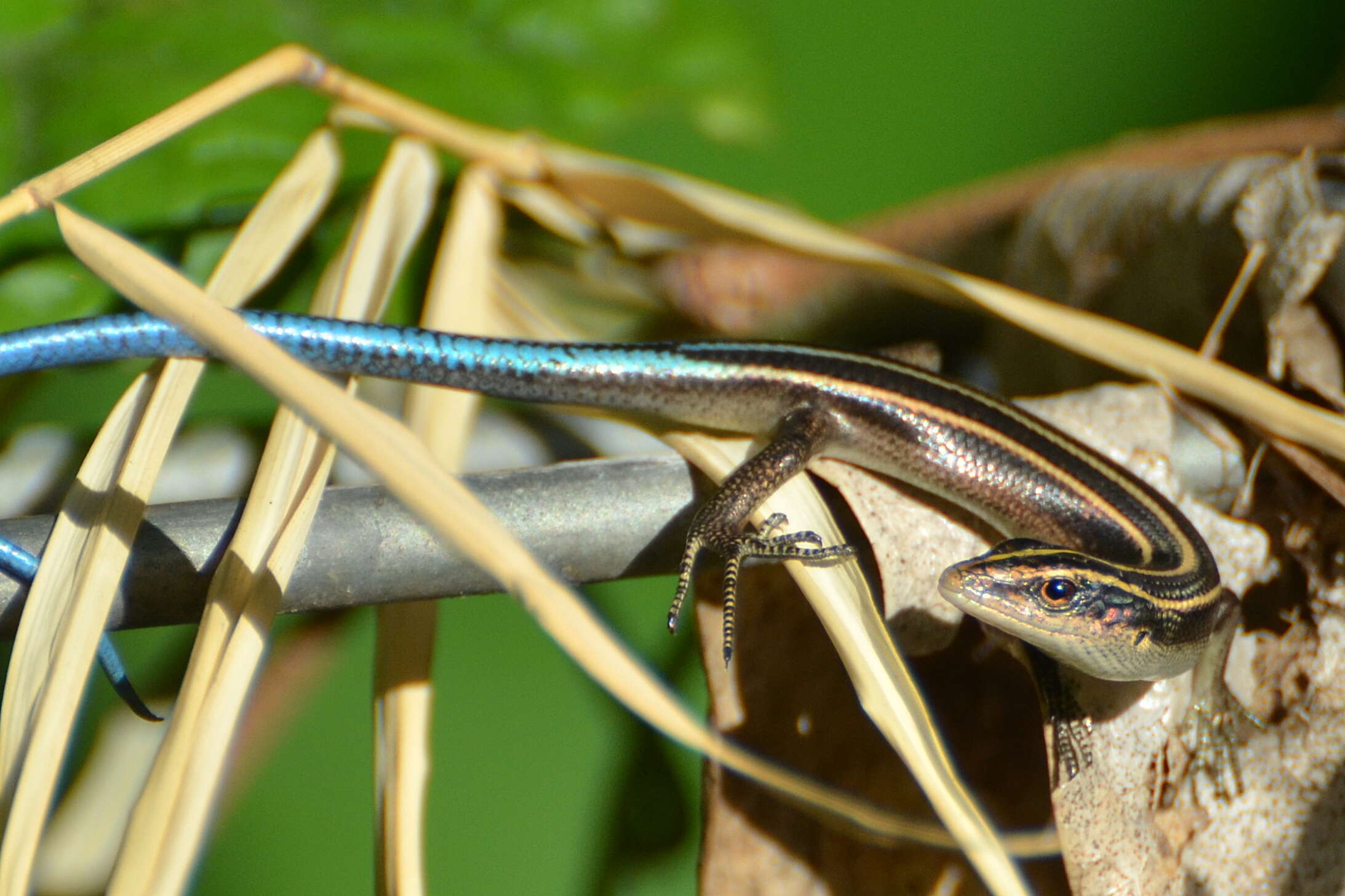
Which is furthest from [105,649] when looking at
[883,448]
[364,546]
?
[883,448]

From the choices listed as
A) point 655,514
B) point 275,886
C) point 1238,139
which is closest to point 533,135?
point 655,514

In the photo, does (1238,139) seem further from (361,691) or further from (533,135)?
(361,691)

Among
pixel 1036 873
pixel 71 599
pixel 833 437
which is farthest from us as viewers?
pixel 833 437

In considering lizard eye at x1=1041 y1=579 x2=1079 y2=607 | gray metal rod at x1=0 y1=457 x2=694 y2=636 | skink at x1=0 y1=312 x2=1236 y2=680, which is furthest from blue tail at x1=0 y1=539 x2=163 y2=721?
lizard eye at x1=1041 y1=579 x2=1079 y2=607

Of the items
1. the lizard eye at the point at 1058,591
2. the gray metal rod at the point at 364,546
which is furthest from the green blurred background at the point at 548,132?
the lizard eye at the point at 1058,591

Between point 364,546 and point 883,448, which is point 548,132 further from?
point 364,546

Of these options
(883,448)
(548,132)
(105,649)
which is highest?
(548,132)
